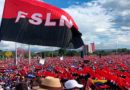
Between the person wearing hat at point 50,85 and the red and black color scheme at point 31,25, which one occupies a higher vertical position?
the red and black color scheme at point 31,25

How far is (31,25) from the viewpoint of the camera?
7121mm

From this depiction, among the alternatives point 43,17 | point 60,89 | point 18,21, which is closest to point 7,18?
point 18,21

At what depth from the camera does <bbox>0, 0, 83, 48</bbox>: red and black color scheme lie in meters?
7.05

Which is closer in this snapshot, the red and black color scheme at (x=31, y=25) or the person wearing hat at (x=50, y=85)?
the person wearing hat at (x=50, y=85)

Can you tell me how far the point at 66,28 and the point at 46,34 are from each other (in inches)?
23.2

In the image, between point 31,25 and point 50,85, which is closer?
point 50,85

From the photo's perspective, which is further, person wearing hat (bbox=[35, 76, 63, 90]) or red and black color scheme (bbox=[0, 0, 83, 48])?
red and black color scheme (bbox=[0, 0, 83, 48])

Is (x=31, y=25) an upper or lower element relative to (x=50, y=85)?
upper

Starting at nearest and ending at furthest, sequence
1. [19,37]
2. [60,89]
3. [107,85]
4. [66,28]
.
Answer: [60,89] → [19,37] → [66,28] → [107,85]

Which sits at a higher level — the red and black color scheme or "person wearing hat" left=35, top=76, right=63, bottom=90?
the red and black color scheme

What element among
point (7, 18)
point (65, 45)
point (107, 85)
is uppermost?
point (7, 18)

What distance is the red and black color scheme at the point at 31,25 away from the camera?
23.1 ft

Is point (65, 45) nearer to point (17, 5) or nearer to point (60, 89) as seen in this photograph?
point (17, 5)

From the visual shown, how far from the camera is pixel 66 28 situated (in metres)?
7.56
